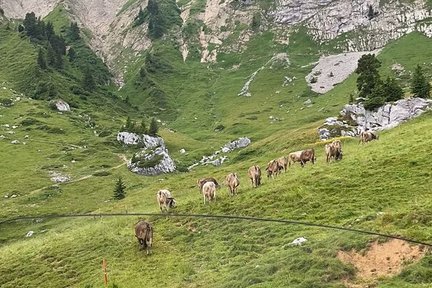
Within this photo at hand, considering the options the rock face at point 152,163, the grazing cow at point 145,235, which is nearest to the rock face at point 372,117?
the rock face at point 152,163

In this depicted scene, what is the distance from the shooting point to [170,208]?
41156 mm


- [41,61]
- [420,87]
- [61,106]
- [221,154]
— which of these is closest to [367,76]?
[420,87]

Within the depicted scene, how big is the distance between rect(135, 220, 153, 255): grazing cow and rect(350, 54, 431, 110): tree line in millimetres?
53468

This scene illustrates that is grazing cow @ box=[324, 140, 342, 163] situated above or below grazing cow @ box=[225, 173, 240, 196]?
above

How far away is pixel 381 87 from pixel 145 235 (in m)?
58.8

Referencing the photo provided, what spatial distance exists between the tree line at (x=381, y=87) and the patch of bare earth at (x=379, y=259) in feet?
186

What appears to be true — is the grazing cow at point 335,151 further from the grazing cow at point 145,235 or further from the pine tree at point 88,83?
the pine tree at point 88,83

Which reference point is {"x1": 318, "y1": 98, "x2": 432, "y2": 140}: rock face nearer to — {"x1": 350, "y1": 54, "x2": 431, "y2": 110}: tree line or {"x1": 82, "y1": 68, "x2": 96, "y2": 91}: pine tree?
{"x1": 350, "y1": 54, "x2": 431, "y2": 110}: tree line

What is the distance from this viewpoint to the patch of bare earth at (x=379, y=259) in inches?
788

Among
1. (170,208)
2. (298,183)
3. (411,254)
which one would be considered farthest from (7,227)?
(411,254)

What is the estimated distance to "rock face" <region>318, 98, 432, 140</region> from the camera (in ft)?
221

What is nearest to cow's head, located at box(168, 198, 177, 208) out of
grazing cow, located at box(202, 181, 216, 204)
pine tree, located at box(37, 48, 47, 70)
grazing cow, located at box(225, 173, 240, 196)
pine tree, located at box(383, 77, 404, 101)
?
grazing cow, located at box(202, 181, 216, 204)

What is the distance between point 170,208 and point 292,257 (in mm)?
19795

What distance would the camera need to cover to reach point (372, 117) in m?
75.3
